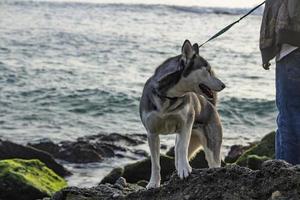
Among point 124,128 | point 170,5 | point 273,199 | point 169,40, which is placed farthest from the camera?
point 170,5

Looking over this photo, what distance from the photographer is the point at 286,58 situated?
18.7ft

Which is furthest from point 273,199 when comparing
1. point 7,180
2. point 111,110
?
point 111,110

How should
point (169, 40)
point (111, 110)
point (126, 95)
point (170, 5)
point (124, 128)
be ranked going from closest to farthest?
1. point (124, 128)
2. point (111, 110)
3. point (126, 95)
4. point (169, 40)
5. point (170, 5)

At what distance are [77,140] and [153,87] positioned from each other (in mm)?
9519

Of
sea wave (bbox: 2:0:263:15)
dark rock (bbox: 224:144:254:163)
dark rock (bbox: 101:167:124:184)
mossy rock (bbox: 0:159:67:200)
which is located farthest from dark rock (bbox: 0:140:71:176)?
sea wave (bbox: 2:0:263:15)

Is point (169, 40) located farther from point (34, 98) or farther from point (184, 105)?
point (184, 105)

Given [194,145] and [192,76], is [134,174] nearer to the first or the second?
[194,145]

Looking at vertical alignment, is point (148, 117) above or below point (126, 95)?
above

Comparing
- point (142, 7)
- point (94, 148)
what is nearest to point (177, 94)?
point (94, 148)

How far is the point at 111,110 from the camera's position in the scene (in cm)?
2009

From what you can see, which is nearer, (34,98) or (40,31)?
(34,98)

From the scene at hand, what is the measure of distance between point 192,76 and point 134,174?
5.29 metres

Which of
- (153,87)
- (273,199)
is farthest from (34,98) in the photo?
(273,199)

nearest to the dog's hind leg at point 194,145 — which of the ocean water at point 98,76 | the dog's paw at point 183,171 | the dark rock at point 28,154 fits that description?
the dog's paw at point 183,171
